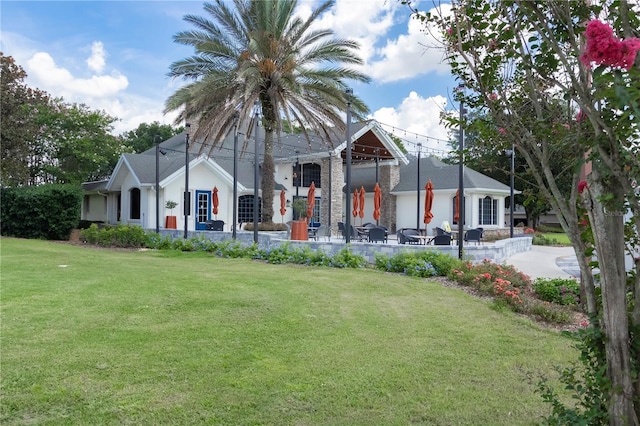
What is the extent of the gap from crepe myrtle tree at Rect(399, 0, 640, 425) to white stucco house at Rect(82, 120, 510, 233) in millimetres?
19631

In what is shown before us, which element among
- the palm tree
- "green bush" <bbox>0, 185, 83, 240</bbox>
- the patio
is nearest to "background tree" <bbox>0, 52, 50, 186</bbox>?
"green bush" <bbox>0, 185, 83, 240</bbox>

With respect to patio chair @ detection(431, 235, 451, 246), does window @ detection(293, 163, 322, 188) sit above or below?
above

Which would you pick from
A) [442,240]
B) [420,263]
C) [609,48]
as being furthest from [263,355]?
[442,240]

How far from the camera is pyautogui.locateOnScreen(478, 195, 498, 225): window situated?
26609mm

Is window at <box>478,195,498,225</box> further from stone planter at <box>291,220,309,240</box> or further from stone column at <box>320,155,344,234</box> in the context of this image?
stone planter at <box>291,220,309,240</box>

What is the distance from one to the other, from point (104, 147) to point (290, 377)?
94.8ft

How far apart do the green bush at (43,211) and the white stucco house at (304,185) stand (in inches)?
131

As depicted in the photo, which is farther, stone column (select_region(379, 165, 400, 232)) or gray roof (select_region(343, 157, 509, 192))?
stone column (select_region(379, 165, 400, 232))

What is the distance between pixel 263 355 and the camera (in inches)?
194

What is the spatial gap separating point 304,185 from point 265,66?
10346mm

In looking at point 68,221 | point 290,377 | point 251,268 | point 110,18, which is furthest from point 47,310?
point 68,221

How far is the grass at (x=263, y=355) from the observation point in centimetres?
367

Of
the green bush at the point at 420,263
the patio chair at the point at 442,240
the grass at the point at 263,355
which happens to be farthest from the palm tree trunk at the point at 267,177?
the grass at the point at 263,355

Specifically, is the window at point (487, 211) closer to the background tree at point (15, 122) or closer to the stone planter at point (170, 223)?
the stone planter at point (170, 223)
